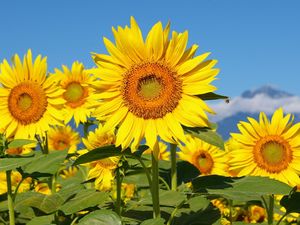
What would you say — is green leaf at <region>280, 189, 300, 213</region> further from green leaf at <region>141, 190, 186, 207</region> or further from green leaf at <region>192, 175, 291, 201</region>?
green leaf at <region>141, 190, 186, 207</region>

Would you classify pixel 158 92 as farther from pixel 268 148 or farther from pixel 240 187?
pixel 268 148

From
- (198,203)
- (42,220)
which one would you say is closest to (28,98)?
(42,220)

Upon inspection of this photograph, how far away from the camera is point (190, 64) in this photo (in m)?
3.29

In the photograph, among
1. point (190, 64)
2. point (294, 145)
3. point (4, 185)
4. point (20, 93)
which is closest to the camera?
point (190, 64)

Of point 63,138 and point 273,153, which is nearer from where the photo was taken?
point 273,153

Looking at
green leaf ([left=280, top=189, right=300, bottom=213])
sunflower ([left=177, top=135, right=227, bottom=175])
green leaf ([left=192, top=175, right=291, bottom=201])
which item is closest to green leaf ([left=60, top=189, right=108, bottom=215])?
green leaf ([left=192, top=175, right=291, bottom=201])

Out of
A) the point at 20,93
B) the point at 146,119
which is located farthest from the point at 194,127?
the point at 20,93

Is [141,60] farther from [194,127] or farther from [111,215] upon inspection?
[111,215]

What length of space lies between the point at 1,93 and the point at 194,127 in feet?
8.49

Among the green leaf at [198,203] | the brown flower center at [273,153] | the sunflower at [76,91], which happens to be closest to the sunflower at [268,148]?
the brown flower center at [273,153]

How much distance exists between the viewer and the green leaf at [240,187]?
10.0 ft

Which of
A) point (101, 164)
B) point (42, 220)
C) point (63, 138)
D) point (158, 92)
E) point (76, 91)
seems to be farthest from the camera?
point (63, 138)

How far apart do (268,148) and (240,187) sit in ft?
5.98

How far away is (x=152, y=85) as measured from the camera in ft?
11.8
